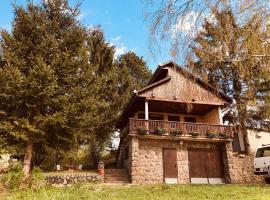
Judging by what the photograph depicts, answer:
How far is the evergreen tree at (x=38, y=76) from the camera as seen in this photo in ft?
43.1

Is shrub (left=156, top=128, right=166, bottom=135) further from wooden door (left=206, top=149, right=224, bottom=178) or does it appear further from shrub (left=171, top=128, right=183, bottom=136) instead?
wooden door (left=206, top=149, right=224, bottom=178)

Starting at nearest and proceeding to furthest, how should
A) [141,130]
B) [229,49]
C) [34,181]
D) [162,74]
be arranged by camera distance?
[229,49], [34,181], [141,130], [162,74]

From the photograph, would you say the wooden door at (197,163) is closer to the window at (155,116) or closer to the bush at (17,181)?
the window at (155,116)

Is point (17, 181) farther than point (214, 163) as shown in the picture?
No

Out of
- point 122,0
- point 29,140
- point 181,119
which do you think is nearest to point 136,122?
point 181,119

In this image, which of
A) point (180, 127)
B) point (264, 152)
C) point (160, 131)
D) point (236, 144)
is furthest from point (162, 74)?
point (236, 144)

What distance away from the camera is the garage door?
59.7 feet

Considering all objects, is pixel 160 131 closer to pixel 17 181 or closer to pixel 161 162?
pixel 161 162

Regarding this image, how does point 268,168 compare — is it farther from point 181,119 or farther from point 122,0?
point 122,0

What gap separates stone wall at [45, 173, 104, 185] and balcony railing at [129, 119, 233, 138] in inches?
142

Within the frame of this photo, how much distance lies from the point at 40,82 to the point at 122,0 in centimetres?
1049

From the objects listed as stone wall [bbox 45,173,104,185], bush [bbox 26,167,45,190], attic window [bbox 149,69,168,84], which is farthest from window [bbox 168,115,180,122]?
bush [bbox 26,167,45,190]

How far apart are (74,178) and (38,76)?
6640mm

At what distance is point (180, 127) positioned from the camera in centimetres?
1838
